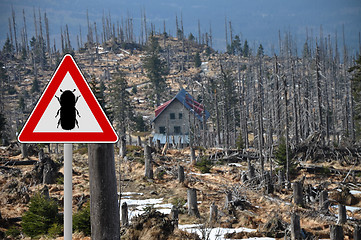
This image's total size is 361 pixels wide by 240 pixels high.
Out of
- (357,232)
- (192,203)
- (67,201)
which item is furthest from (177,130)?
(67,201)

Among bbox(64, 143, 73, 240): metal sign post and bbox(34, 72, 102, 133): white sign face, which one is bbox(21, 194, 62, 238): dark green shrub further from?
bbox(34, 72, 102, 133): white sign face

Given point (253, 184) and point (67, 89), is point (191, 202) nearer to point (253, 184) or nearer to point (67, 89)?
point (253, 184)

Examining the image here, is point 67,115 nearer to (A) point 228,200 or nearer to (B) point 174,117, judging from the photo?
(A) point 228,200

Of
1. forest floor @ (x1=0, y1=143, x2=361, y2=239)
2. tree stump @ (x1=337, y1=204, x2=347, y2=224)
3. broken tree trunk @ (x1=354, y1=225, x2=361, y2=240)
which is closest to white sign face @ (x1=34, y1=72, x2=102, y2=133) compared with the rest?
forest floor @ (x1=0, y1=143, x2=361, y2=239)

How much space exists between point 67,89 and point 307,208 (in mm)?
17472

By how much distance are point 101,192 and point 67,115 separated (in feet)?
6.61

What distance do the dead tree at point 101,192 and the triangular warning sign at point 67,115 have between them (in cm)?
162

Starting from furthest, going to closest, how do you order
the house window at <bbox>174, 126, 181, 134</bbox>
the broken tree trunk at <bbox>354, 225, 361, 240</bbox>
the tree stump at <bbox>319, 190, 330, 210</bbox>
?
the house window at <bbox>174, 126, 181, 134</bbox>
the tree stump at <bbox>319, 190, 330, 210</bbox>
the broken tree trunk at <bbox>354, 225, 361, 240</bbox>

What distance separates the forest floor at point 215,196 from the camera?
14.3 m

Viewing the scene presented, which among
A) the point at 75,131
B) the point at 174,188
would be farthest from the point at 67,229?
the point at 174,188

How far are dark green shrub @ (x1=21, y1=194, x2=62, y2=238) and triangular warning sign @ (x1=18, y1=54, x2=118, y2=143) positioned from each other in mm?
8551

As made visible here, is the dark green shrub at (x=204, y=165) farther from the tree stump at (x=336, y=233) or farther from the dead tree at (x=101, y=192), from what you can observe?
the dead tree at (x=101, y=192)

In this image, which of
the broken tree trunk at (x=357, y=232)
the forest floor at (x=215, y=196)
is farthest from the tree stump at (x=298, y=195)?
the broken tree trunk at (x=357, y=232)

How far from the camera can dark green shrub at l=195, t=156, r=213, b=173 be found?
26.1 meters
